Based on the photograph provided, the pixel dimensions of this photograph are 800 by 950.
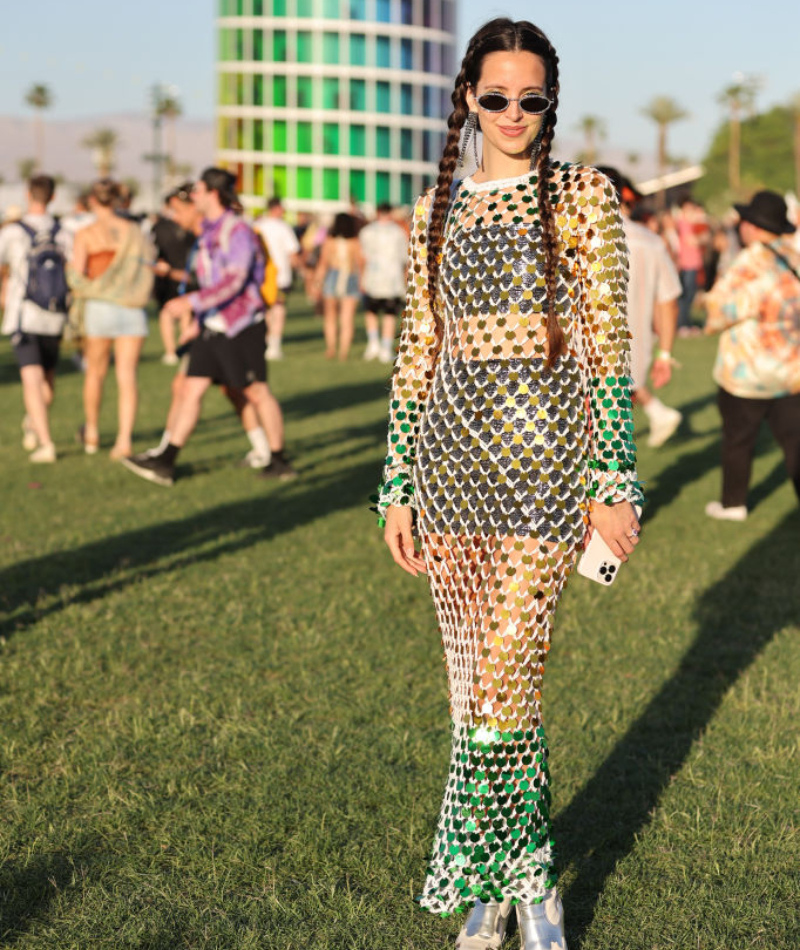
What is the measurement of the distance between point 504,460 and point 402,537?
0.36 m

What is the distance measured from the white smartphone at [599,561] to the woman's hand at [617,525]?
0.02 meters

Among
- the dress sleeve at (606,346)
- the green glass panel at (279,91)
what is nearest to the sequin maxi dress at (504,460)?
the dress sleeve at (606,346)

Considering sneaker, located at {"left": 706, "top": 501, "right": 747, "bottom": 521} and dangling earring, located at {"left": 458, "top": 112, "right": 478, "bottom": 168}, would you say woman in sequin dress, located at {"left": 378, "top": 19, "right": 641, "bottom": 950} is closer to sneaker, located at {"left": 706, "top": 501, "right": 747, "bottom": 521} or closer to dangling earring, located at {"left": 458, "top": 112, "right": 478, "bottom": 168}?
dangling earring, located at {"left": 458, "top": 112, "right": 478, "bottom": 168}

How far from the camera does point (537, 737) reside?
332 cm

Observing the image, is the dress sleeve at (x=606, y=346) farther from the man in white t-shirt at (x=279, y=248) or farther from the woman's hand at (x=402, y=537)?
the man in white t-shirt at (x=279, y=248)

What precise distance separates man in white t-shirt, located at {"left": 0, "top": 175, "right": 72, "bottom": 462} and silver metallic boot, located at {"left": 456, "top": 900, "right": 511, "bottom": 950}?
8.15 m

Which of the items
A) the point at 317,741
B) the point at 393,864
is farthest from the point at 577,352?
the point at 317,741

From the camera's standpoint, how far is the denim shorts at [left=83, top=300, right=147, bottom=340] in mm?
11219

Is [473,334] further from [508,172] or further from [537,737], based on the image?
[537,737]

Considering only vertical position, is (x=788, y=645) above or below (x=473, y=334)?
below

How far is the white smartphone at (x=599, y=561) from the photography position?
3197 mm

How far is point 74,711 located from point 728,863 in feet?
8.12

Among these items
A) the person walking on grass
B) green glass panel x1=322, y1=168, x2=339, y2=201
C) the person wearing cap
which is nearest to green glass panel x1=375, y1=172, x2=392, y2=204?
green glass panel x1=322, y1=168, x2=339, y2=201

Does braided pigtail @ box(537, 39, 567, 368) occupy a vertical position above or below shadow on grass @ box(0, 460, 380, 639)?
above
